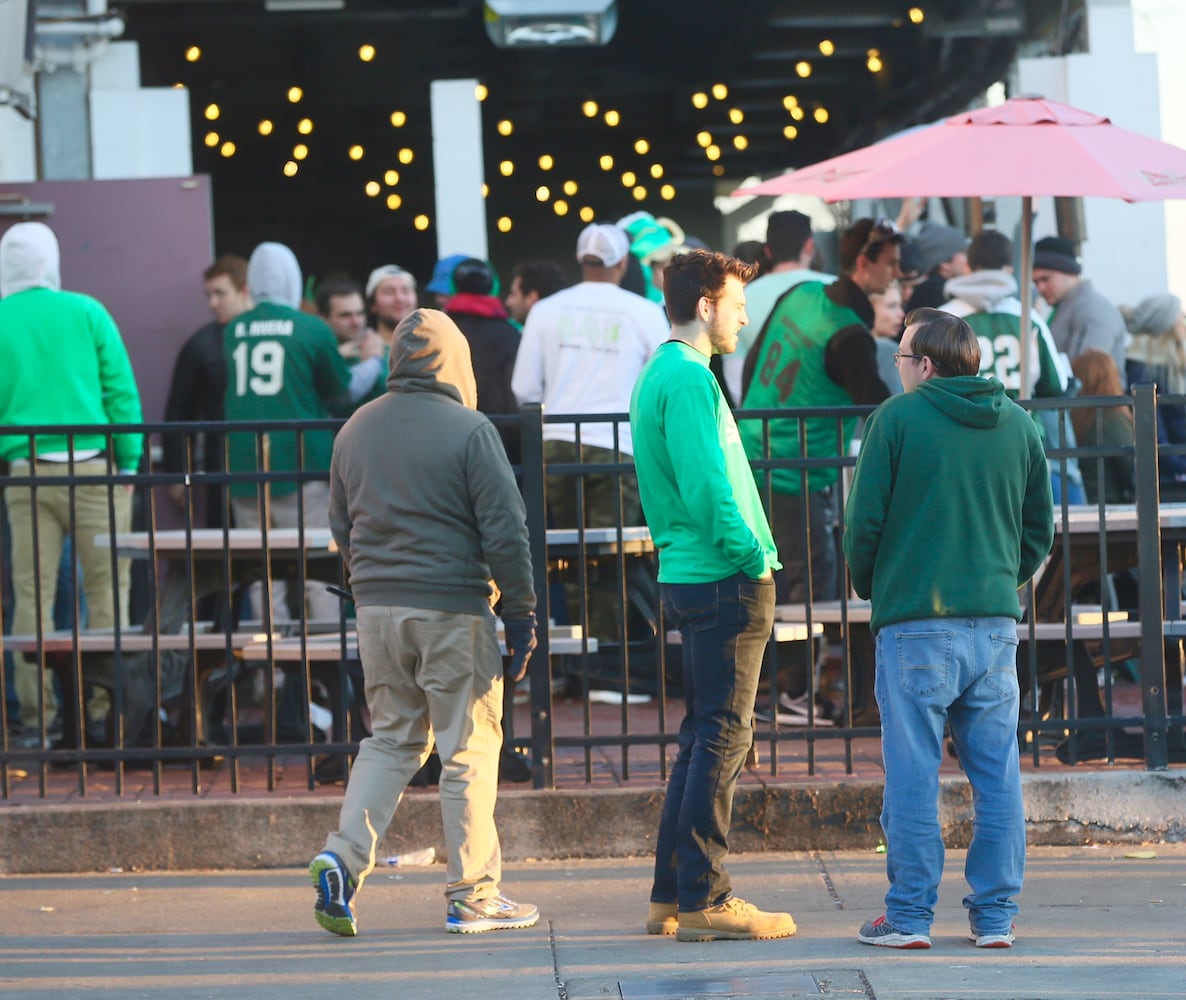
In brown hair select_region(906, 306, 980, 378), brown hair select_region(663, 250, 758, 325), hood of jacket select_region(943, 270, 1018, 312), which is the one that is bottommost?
brown hair select_region(906, 306, 980, 378)

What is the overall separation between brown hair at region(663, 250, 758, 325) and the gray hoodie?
66cm

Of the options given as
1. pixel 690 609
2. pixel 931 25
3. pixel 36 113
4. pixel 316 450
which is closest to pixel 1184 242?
pixel 931 25

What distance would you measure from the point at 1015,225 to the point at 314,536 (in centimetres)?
748

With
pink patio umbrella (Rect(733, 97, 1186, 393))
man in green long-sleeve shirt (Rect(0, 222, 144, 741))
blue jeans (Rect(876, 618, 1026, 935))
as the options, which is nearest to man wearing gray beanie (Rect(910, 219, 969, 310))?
pink patio umbrella (Rect(733, 97, 1186, 393))

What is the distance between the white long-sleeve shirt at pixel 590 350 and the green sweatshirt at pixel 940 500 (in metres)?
3.19

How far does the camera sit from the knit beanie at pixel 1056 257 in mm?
9508

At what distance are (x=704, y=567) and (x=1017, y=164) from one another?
284 centimetres

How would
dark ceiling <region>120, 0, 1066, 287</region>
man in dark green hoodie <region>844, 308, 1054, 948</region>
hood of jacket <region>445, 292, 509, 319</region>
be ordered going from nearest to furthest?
man in dark green hoodie <region>844, 308, 1054, 948</region> < hood of jacket <region>445, 292, 509, 319</region> < dark ceiling <region>120, 0, 1066, 287</region>

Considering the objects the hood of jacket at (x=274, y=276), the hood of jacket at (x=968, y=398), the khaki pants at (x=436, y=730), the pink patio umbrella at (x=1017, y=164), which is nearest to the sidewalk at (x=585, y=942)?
the khaki pants at (x=436, y=730)

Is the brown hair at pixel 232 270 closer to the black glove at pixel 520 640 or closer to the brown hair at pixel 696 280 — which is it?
the black glove at pixel 520 640

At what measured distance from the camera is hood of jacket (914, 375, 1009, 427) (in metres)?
4.86

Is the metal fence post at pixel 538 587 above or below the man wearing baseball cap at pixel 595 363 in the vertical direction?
below

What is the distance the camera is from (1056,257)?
9.52 metres

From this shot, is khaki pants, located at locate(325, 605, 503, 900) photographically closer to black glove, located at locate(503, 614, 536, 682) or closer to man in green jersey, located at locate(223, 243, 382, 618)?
black glove, located at locate(503, 614, 536, 682)
